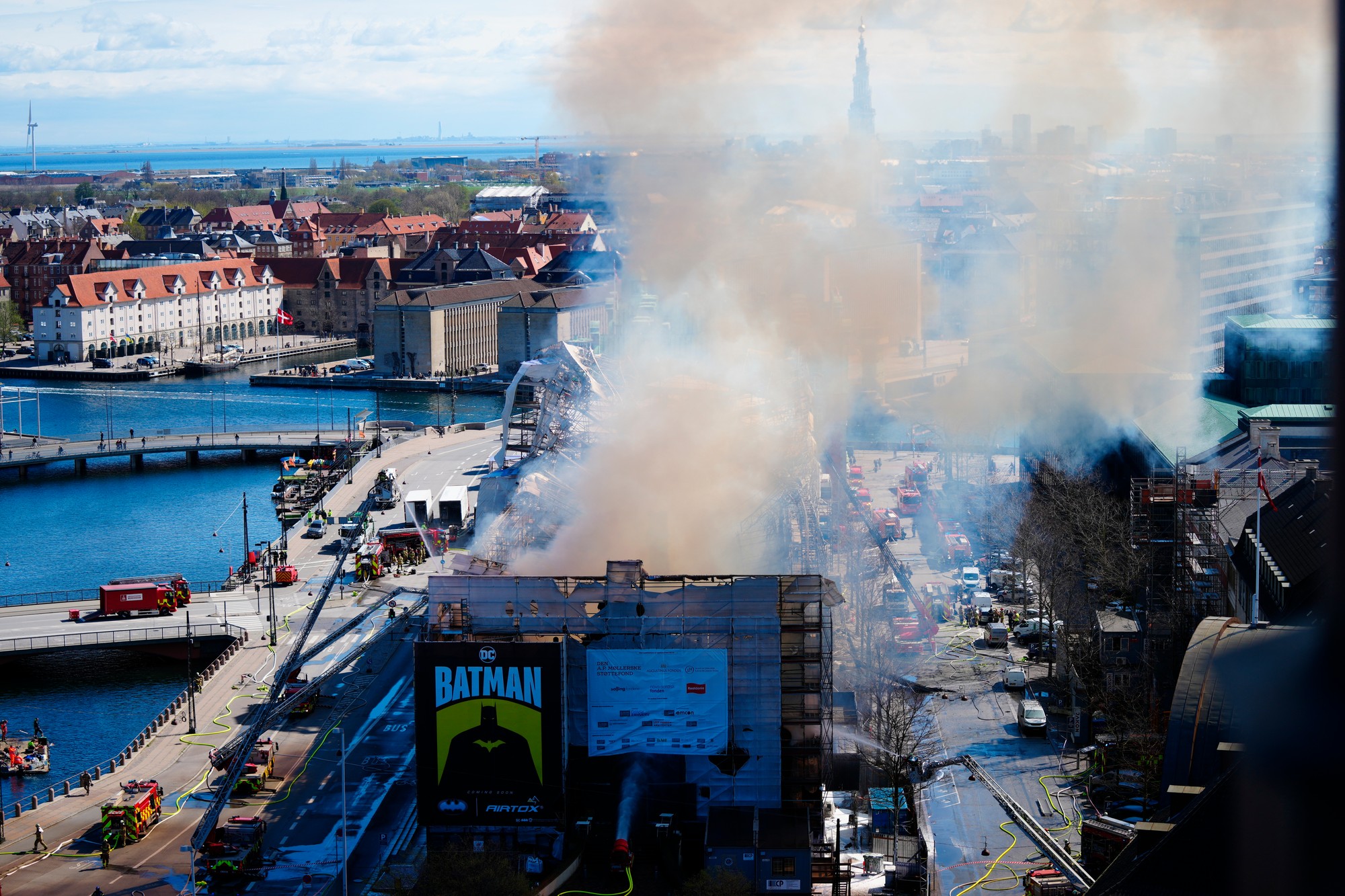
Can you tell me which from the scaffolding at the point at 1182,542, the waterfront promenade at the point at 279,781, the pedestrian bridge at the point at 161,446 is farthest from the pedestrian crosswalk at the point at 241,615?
the pedestrian bridge at the point at 161,446

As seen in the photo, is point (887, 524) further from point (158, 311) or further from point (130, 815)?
point (158, 311)

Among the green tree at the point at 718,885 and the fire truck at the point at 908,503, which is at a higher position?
the fire truck at the point at 908,503

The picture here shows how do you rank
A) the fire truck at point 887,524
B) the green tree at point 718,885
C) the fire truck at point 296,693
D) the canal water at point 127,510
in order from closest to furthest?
the green tree at point 718,885 → the fire truck at point 296,693 → the canal water at point 127,510 → the fire truck at point 887,524

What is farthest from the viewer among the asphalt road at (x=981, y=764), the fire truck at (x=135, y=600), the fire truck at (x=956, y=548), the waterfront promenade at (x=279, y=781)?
the fire truck at (x=956, y=548)

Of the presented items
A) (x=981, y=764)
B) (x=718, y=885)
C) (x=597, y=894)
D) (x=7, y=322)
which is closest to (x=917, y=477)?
(x=981, y=764)

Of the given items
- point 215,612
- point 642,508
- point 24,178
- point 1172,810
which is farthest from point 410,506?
point 24,178

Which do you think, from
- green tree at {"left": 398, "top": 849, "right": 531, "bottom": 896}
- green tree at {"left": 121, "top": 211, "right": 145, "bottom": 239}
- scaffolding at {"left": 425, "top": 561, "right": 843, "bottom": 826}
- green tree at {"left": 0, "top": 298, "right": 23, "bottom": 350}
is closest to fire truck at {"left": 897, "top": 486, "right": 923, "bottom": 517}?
scaffolding at {"left": 425, "top": 561, "right": 843, "bottom": 826}

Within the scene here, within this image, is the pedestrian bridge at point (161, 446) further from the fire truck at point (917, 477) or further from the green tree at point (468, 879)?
the green tree at point (468, 879)

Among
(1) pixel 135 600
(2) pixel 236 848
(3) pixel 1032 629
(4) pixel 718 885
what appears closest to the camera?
(4) pixel 718 885
